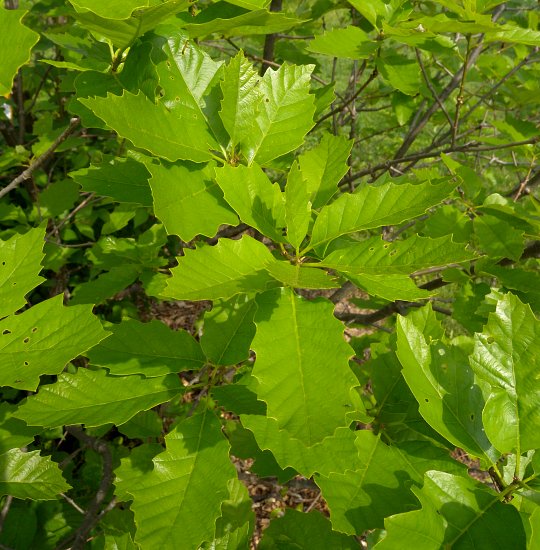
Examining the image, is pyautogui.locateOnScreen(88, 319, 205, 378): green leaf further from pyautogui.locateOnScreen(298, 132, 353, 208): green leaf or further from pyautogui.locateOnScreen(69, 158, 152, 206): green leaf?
pyautogui.locateOnScreen(298, 132, 353, 208): green leaf

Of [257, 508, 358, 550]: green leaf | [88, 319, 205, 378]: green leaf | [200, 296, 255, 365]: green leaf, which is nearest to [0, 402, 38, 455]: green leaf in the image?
[88, 319, 205, 378]: green leaf

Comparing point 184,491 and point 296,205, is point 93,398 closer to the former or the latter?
point 184,491

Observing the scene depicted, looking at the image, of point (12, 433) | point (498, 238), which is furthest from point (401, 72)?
point (12, 433)

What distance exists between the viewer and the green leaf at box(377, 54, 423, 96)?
6.70ft

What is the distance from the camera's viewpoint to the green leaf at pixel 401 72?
2.04 m

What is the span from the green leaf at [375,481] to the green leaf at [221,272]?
→ 0.49 metres

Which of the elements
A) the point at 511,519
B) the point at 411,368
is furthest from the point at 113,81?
the point at 511,519

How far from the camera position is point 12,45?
873mm

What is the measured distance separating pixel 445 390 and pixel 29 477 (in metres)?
1.10

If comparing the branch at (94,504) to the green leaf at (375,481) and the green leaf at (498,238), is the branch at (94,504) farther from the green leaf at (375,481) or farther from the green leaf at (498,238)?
the green leaf at (498,238)

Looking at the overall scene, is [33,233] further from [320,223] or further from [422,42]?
[422,42]

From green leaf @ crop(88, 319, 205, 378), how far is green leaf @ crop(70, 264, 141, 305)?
659 millimetres

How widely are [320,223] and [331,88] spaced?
68cm

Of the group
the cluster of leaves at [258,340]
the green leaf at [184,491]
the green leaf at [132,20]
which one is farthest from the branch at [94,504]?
the green leaf at [132,20]
